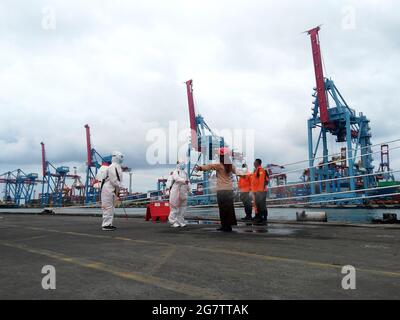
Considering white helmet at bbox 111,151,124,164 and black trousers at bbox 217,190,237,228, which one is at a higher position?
white helmet at bbox 111,151,124,164

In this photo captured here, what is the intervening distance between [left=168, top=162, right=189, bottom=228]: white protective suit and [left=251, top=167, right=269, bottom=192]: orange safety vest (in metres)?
2.18

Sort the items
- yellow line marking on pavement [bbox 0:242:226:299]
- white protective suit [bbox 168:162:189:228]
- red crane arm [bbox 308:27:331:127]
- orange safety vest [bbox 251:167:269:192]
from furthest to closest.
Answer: red crane arm [bbox 308:27:331:127]
orange safety vest [bbox 251:167:269:192]
white protective suit [bbox 168:162:189:228]
yellow line marking on pavement [bbox 0:242:226:299]

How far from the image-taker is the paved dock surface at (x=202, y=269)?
2727 mm

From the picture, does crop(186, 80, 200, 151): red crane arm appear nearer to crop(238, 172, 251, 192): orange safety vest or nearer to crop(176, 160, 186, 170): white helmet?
crop(238, 172, 251, 192): orange safety vest

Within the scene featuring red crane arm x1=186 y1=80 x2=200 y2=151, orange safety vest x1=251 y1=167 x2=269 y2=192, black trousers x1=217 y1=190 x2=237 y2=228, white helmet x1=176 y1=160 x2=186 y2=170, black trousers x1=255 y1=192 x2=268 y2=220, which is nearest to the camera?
black trousers x1=217 y1=190 x2=237 y2=228

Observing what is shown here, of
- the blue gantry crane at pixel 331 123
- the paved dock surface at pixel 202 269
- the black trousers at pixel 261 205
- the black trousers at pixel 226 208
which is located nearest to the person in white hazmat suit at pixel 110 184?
the black trousers at pixel 226 208

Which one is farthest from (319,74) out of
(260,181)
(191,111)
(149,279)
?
(149,279)

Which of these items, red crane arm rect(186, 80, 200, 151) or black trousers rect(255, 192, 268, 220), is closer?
black trousers rect(255, 192, 268, 220)

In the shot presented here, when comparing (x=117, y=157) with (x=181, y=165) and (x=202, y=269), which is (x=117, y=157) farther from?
(x=202, y=269)

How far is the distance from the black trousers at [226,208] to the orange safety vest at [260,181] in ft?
8.74

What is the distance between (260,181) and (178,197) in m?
2.61

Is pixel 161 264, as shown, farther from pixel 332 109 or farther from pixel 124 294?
pixel 332 109

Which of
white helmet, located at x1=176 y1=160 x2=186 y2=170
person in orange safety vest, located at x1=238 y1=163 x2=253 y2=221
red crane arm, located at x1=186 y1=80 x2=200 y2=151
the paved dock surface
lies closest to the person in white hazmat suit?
white helmet, located at x1=176 y1=160 x2=186 y2=170

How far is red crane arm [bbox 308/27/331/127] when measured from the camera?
39.5m
